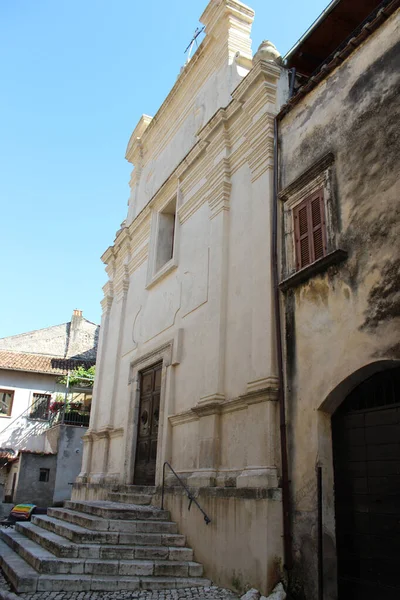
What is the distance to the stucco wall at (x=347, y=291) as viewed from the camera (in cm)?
579

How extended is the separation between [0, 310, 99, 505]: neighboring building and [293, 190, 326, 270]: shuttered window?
15890mm

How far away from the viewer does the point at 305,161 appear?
25.0ft

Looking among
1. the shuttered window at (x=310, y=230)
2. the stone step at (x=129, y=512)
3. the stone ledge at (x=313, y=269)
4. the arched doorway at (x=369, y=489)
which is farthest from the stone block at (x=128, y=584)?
the shuttered window at (x=310, y=230)

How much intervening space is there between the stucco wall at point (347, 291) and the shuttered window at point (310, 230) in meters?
0.34

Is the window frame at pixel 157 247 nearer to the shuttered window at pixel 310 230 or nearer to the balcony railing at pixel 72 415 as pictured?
the shuttered window at pixel 310 230

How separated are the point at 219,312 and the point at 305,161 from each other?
275cm

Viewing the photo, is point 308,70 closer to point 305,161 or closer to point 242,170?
point 242,170

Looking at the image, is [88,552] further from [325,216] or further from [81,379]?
[81,379]

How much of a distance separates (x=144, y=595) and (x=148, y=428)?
4.81m

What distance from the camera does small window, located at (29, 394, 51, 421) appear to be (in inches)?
1085

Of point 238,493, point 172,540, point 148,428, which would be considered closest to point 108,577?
point 172,540

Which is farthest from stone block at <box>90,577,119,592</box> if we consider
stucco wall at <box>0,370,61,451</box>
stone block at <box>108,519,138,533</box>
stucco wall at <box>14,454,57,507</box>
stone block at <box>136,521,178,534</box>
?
stucco wall at <box>0,370,61,451</box>

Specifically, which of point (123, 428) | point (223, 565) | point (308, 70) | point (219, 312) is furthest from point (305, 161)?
point (123, 428)

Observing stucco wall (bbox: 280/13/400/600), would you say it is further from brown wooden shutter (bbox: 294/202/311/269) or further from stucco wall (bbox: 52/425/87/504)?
stucco wall (bbox: 52/425/87/504)
